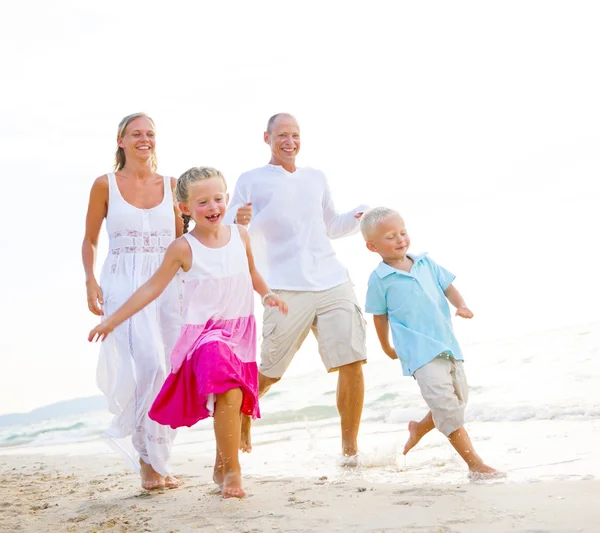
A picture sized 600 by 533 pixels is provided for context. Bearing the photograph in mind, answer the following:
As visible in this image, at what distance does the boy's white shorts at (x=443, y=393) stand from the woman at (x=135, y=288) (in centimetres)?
149

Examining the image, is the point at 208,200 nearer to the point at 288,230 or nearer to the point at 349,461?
the point at 288,230

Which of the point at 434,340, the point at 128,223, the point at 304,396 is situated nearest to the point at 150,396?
the point at 128,223

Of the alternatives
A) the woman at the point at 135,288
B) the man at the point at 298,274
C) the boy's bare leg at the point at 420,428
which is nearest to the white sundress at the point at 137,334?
the woman at the point at 135,288

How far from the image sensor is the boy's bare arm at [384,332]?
4.70 metres

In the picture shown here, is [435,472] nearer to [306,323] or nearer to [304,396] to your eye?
[306,323]

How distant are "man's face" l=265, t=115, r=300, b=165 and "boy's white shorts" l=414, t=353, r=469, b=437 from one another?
1.80 m

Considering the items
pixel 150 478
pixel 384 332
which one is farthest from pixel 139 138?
pixel 150 478

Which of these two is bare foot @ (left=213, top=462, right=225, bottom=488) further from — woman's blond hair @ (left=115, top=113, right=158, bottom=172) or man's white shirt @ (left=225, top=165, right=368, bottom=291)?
woman's blond hair @ (left=115, top=113, right=158, bottom=172)

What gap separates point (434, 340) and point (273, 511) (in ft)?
4.10

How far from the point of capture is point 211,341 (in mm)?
4312

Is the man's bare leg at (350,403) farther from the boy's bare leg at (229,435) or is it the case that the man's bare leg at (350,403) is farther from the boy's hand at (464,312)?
the boy's bare leg at (229,435)

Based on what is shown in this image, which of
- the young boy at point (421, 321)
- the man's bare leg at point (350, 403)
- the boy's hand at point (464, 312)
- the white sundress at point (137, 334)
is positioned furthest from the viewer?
the man's bare leg at point (350, 403)

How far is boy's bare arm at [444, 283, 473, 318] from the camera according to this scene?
4.53 m

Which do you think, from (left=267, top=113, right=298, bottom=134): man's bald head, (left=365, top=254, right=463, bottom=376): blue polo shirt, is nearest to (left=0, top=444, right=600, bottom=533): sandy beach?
(left=365, top=254, right=463, bottom=376): blue polo shirt
